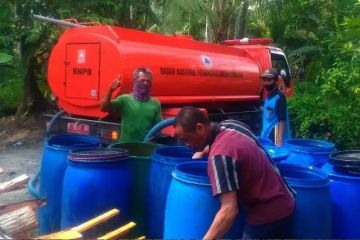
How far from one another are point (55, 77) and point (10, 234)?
4.60 m

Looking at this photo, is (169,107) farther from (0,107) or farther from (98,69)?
(0,107)

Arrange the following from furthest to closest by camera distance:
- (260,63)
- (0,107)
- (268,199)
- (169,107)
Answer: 1. (0,107)
2. (260,63)
3. (169,107)
4. (268,199)

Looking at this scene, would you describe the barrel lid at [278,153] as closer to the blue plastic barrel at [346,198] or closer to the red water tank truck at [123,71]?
the blue plastic barrel at [346,198]

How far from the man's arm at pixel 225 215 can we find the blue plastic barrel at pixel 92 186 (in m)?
1.26

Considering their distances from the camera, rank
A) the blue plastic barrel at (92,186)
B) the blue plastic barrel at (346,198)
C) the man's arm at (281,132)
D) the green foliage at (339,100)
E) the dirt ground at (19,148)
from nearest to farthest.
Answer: the blue plastic barrel at (346,198), the blue plastic barrel at (92,186), the green foliage at (339,100), the man's arm at (281,132), the dirt ground at (19,148)

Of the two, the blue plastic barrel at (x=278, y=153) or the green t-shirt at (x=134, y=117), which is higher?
the green t-shirt at (x=134, y=117)

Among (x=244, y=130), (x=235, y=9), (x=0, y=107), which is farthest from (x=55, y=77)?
(x=235, y=9)

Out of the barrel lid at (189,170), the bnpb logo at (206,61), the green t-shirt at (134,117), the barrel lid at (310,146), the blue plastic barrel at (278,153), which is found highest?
the bnpb logo at (206,61)

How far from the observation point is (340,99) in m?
6.67

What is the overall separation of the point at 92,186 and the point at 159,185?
1.83ft

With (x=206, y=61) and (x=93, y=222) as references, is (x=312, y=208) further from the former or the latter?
(x=206, y=61)

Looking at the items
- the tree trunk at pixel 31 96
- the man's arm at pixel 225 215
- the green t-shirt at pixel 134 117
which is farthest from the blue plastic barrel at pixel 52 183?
the tree trunk at pixel 31 96

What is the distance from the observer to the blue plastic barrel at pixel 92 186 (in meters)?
3.77

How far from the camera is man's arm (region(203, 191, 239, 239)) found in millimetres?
2730
